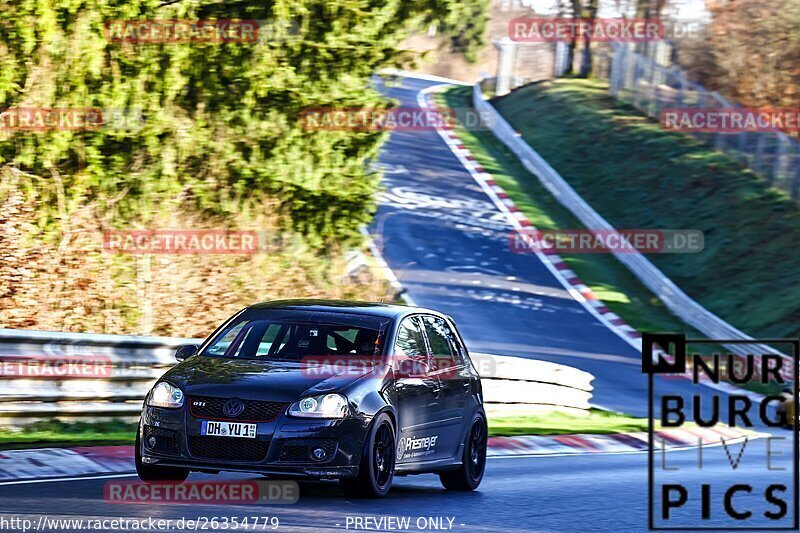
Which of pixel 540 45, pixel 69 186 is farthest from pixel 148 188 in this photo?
pixel 540 45

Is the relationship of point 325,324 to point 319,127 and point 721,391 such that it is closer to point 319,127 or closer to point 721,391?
point 319,127

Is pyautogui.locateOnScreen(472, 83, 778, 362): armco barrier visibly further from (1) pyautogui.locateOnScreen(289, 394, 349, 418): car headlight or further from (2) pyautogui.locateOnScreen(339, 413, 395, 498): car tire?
(1) pyautogui.locateOnScreen(289, 394, 349, 418): car headlight

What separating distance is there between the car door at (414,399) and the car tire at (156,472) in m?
1.68

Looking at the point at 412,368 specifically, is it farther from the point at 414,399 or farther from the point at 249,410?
the point at 249,410

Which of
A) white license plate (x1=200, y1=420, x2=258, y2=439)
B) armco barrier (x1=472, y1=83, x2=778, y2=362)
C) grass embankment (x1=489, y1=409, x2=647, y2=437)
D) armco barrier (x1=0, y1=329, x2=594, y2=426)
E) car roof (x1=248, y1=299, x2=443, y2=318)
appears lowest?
armco barrier (x1=472, y1=83, x2=778, y2=362)

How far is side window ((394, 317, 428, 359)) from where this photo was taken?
37.2 feet

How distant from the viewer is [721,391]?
1117 inches

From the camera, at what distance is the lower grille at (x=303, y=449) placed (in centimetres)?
987

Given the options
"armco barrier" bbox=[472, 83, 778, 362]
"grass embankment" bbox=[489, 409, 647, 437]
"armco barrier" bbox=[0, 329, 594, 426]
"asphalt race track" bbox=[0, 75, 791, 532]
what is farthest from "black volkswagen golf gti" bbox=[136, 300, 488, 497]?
"armco barrier" bbox=[472, 83, 778, 362]

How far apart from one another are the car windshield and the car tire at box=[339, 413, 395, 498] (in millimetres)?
771

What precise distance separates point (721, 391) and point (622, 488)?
52.4 feet

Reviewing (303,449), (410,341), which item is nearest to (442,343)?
(410,341)

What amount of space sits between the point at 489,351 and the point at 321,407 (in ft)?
61.6

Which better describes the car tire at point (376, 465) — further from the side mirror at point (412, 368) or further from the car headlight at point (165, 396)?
the car headlight at point (165, 396)
